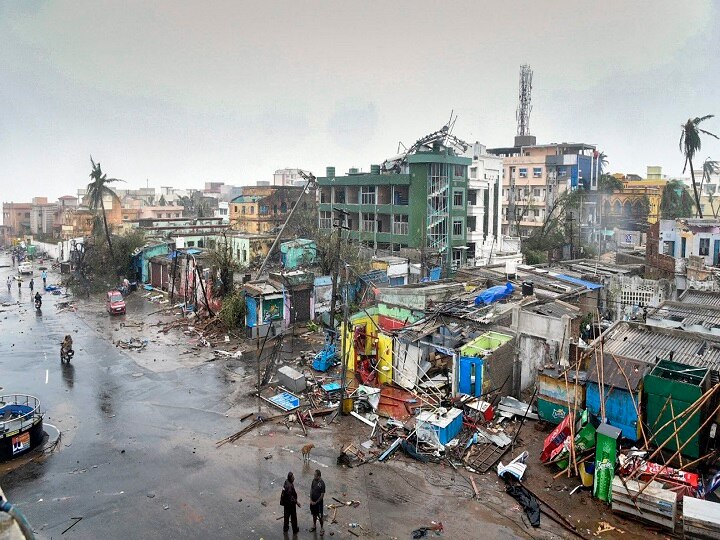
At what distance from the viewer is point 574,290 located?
24.9m

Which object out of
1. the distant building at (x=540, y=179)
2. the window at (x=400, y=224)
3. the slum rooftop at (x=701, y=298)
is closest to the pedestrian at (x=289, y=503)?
the slum rooftop at (x=701, y=298)

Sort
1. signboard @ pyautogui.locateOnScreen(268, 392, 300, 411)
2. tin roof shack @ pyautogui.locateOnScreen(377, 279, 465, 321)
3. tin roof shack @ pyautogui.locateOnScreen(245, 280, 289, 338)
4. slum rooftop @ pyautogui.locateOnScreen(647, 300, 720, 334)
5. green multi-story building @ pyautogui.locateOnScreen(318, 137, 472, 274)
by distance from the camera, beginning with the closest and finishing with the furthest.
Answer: signboard @ pyautogui.locateOnScreen(268, 392, 300, 411) → slum rooftop @ pyautogui.locateOnScreen(647, 300, 720, 334) → tin roof shack @ pyautogui.locateOnScreen(377, 279, 465, 321) → tin roof shack @ pyautogui.locateOnScreen(245, 280, 289, 338) → green multi-story building @ pyautogui.locateOnScreen(318, 137, 472, 274)

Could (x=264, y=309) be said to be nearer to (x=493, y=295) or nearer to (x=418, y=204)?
(x=493, y=295)

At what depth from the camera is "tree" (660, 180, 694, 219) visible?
182 feet

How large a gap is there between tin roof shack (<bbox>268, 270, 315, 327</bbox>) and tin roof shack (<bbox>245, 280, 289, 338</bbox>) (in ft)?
0.90

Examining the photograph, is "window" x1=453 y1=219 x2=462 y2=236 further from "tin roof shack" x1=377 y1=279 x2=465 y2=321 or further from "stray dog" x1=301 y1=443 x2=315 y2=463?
"stray dog" x1=301 y1=443 x2=315 y2=463

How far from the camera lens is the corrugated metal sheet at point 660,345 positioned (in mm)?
14984

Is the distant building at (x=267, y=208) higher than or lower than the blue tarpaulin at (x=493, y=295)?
higher

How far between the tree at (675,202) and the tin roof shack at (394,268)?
116ft

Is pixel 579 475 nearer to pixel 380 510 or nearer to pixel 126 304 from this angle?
pixel 380 510

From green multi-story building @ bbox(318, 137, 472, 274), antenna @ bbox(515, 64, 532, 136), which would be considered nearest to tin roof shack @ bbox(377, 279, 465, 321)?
green multi-story building @ bbox(318, 137, 472, 274)

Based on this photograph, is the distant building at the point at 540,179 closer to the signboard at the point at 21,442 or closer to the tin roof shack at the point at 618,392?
the tin roof shack at the point at 618,392

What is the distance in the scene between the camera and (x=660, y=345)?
16422 millimetres

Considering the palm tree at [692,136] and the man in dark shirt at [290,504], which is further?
the palm tree at [692,136]
